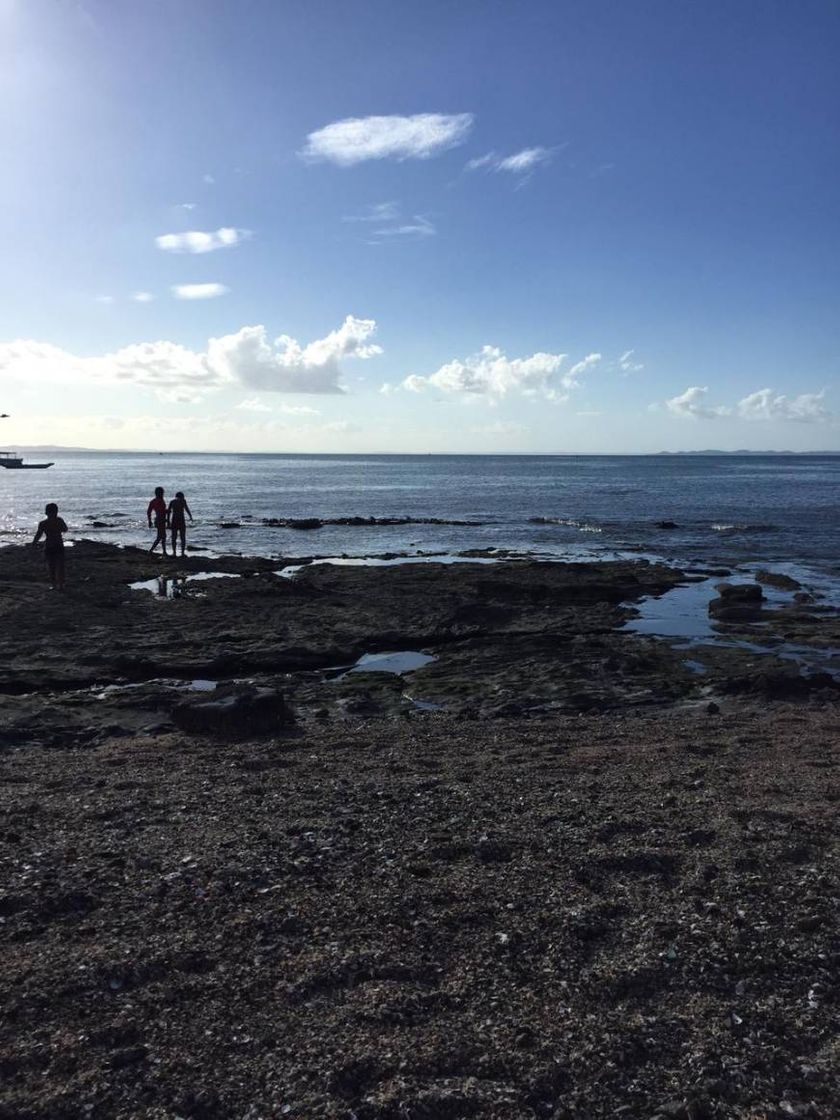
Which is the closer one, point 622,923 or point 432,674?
point 622,923

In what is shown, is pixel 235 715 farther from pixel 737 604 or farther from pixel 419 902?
pixel 737 604

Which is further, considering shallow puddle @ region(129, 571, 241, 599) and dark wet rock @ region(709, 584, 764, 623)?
shallow puddle @ region(129, 571, 241, 599)

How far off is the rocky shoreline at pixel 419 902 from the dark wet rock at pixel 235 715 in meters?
0.03

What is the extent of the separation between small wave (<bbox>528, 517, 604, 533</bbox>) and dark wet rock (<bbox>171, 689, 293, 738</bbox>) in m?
35.9

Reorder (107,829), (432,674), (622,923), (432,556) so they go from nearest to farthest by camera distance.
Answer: (622,923)
(107,829)
(432,674)
(432,556)

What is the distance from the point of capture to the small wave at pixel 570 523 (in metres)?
46.4

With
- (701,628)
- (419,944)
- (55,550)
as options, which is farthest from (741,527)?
(419,944)

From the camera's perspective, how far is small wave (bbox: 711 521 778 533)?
4469 centimetres

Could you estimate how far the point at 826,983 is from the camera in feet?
16.4

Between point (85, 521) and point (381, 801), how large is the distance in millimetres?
46430

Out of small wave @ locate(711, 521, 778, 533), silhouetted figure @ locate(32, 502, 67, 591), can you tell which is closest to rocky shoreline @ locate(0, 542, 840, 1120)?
silhouetted figure @ locate(32, 502, 67, 591)

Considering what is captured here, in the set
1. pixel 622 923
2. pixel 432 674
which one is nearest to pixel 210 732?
pixel 432 674

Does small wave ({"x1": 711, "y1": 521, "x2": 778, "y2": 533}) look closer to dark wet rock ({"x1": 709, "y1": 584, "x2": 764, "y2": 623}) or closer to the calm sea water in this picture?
the calm sea water

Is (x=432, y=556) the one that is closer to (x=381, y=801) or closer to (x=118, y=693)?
(x=118, y=693)
